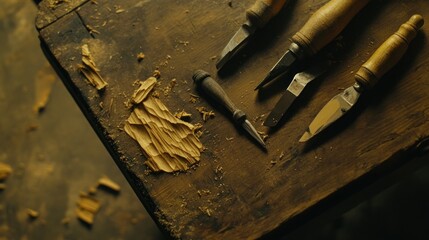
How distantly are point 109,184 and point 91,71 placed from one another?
0.84 meters

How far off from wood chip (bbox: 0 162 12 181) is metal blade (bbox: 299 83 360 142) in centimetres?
143

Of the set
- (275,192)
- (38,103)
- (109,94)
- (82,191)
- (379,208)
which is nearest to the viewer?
(275,192)

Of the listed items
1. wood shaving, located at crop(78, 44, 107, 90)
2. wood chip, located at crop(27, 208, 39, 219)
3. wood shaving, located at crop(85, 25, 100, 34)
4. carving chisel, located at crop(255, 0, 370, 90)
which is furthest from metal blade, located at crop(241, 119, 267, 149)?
wood chip, located at crop(27, 208, 39, 219)

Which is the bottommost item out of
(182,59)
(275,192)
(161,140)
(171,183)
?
(275,192)

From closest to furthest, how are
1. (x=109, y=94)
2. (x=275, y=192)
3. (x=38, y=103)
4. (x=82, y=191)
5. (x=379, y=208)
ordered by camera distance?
(x=275, y=192)
(x=109, y=94)
(x=379, y=208)
(x=82, y=191)
(x=38, y=103)

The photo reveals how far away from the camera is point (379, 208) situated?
1.72 meters

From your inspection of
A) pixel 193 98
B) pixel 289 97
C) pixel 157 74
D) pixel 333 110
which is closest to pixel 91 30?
pixel 157 74

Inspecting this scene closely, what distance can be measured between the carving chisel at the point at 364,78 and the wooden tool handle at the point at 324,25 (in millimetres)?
111

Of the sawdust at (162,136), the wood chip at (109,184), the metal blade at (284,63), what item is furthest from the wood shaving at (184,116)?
the wood chip at (109,184)

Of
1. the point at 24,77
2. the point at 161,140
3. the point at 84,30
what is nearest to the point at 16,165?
the point at 24,77

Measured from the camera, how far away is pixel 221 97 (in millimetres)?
1111

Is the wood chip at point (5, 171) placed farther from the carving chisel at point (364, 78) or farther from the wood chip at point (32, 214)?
the carving chisel at point (364, 78)

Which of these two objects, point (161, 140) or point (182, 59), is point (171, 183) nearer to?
point (161, 140)

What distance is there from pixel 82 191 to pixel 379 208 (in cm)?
122
